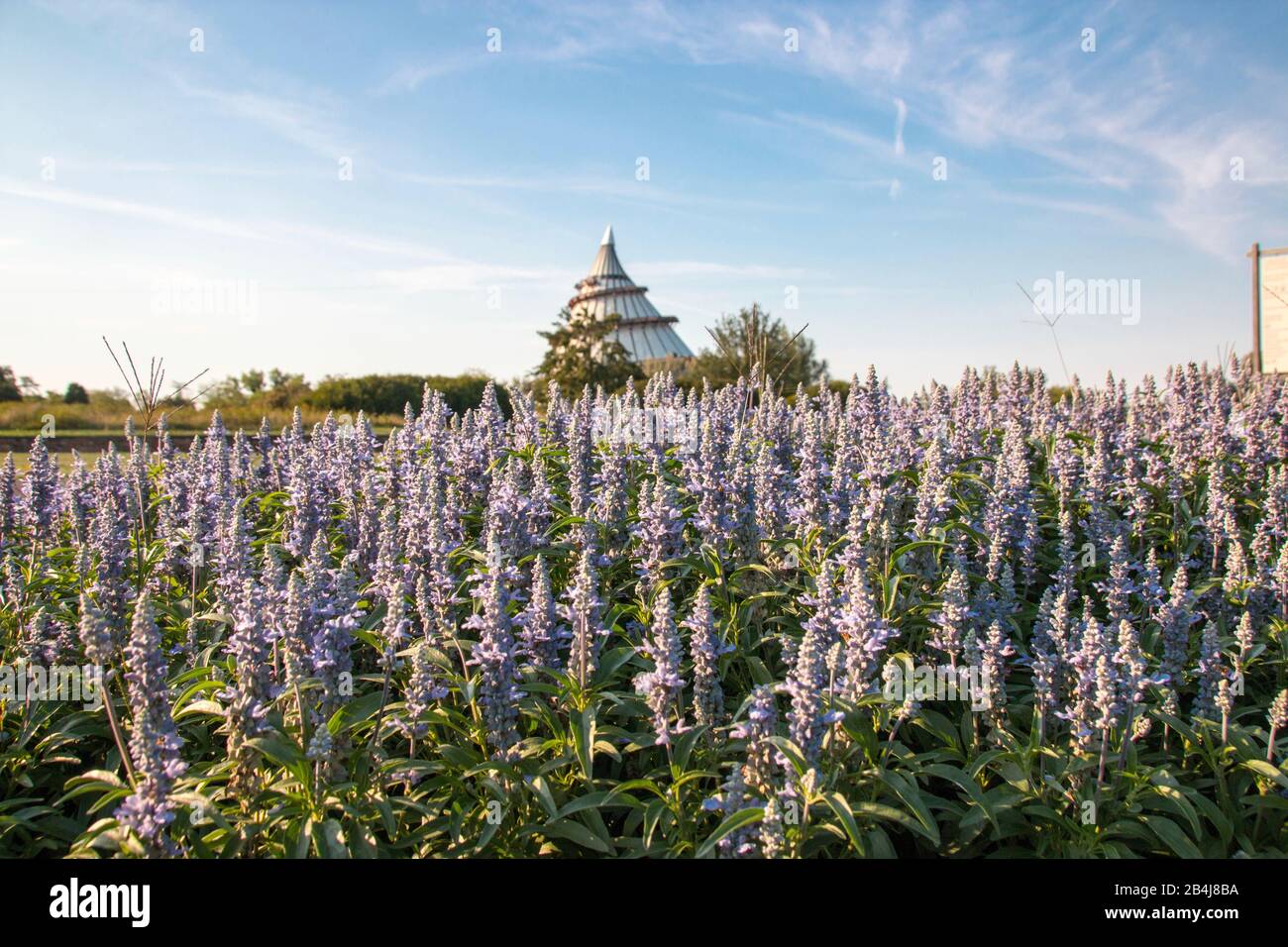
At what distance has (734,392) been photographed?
1122 cm

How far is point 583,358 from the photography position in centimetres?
3703

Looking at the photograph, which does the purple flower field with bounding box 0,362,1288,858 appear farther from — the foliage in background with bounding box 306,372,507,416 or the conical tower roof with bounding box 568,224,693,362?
the conical tower roof with bounding box 568,224,693,362

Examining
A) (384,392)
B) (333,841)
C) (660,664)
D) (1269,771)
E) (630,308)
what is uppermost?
(630,308)

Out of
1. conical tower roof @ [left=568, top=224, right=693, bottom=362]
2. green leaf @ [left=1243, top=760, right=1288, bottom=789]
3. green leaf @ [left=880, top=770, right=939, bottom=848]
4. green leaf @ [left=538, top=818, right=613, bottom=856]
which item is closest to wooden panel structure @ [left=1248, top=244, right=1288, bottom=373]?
green leaf @ [left=1243, top=760, right=1288, bottom=789]

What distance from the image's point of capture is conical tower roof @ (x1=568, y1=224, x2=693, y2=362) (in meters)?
95.2

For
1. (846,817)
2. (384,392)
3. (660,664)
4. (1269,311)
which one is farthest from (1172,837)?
(384,392)

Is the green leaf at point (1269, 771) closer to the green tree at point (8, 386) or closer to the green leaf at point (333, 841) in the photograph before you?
the green leaf at point (333, 841)

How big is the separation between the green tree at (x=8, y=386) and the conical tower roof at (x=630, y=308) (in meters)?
62.8

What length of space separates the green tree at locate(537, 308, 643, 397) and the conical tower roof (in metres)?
51.2

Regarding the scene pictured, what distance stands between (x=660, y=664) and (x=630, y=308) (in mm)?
95643

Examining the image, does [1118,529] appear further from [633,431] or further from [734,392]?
[734,392]

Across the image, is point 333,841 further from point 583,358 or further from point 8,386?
point 8,386
